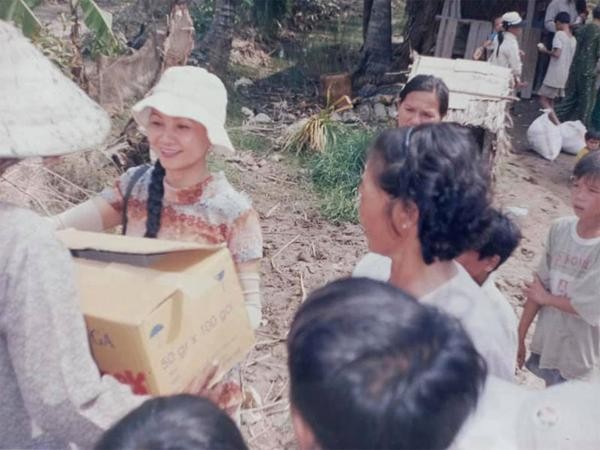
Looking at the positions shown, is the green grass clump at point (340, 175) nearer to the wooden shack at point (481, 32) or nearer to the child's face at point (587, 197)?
the child's face at point (587, 197)

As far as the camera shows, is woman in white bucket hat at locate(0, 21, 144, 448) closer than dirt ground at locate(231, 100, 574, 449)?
Yes

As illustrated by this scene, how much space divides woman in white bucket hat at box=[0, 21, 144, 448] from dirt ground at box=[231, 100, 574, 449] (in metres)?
2.20

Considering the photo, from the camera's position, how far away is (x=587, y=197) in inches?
111

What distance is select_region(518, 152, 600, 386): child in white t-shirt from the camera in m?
2.79

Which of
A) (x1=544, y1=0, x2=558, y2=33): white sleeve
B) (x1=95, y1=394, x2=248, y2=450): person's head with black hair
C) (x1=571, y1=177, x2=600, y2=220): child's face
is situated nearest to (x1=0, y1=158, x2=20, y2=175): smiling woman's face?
(x1=95, y1=394, x2=248, y2=450): person's head with black hair

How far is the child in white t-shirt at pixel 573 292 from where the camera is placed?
279cm

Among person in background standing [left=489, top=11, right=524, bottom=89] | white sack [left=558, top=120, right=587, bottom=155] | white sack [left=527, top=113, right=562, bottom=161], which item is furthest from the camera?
person in background standing [left=489, top=11, right=524, bottom=89]

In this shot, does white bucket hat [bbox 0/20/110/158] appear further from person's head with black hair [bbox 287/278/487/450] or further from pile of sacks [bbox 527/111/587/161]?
pile of sacks [bbox 527/111/587/161]

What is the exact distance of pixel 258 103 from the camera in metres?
10.0

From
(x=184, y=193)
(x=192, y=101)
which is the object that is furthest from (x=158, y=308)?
(x=192, y=101)

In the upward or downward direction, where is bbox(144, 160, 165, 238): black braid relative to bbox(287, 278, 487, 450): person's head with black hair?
downward

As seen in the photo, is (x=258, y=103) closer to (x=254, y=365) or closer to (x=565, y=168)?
(x=565, y=168)

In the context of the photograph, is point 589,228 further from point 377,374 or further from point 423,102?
point 377,374

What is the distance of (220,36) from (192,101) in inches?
308
